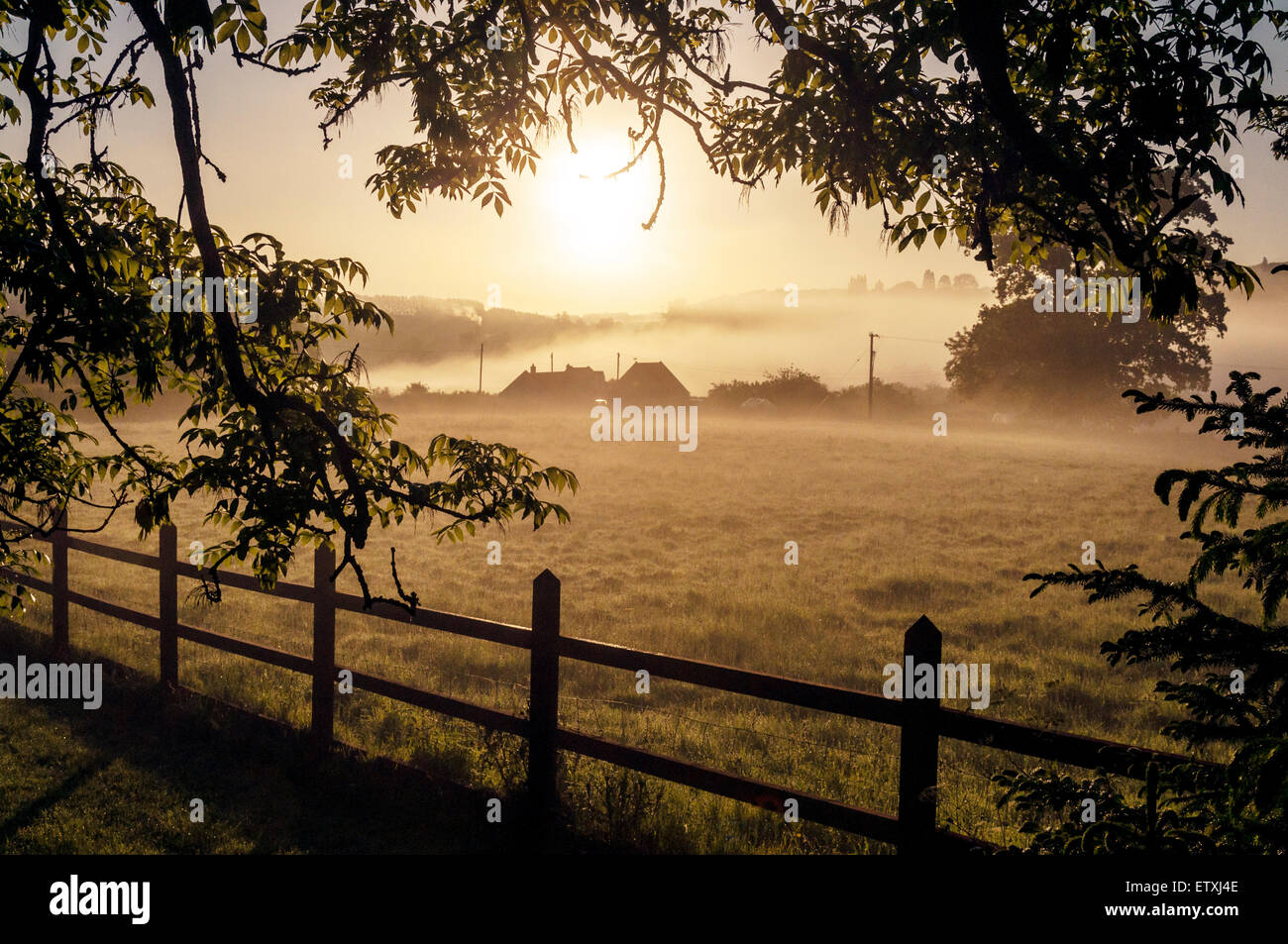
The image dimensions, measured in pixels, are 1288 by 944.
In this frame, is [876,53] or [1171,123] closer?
[1171,123]

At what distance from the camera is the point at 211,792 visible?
6930mm

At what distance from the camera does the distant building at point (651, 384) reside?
6906 cm

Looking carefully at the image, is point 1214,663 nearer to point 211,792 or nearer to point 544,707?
point 544,707

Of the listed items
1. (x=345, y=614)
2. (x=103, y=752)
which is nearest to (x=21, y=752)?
(x=103, y=752)

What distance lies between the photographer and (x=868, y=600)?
16047 mm

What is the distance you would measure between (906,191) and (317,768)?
662 centimetres

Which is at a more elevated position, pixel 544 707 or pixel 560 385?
pixel 560 385

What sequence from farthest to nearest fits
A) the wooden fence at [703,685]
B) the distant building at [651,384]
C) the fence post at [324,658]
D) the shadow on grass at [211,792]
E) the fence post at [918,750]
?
the distant building at [651,384]
the fence post at [324,658]
the shadow on grass at [211,792]
the fence post at [918,750]
the wooden fence at [703,685]

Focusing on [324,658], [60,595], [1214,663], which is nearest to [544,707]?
[324,658]

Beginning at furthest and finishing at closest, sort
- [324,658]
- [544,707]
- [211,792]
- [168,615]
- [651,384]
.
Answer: [651,384] < [168,615] < [324,658] < [211,792] < [544,707]

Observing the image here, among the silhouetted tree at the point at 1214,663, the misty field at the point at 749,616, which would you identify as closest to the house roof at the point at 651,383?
the misty field at the point at 749,616

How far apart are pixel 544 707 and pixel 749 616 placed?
338 inches

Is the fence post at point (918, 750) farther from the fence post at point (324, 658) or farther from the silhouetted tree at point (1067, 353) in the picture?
the silhouetted tree at point (1067, 353)
